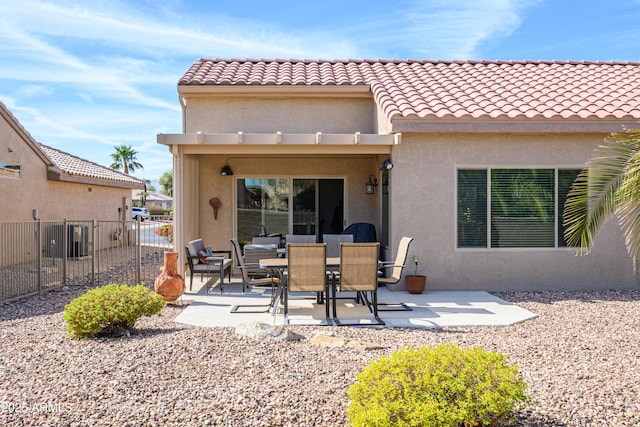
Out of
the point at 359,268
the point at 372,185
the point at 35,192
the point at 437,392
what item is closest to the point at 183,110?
the point at 372,185

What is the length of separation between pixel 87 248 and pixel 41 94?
22244 mm

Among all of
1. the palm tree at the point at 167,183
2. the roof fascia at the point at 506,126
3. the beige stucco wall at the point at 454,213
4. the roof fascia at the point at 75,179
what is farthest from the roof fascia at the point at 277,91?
the palm tree at the point at 167,183

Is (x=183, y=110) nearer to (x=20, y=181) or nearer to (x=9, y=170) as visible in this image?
(x=9, y=170)

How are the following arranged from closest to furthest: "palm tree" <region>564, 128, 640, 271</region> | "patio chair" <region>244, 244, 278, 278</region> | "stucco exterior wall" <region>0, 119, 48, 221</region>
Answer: "palm tree" <region>564, 128, 640, 271</region> → "patio chair" <region>244, 244, 278, 278</region> → "stucco exterior wall" <region>0, 119, 48, 221</region>

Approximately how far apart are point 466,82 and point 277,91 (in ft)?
15.7

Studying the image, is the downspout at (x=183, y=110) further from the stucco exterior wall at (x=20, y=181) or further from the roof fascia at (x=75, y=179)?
the roof fascia at (x=75, y=179)

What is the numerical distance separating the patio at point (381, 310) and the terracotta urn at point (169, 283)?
0.36 meters

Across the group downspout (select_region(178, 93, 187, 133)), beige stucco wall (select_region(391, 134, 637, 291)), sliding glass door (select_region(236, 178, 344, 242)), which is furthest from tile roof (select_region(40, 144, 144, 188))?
beige stucco wall (select_region(391, 134, 637, 291))

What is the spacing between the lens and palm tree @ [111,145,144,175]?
185 ft

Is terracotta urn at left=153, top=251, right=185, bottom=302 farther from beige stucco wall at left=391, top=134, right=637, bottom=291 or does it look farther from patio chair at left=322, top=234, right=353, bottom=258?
beige stucco wall at left=391, top=134, right=637, bottom=291

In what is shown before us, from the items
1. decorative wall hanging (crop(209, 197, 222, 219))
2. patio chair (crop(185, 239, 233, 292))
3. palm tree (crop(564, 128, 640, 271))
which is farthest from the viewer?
decorative wall hanging (crop(209, 197, 222, 219))

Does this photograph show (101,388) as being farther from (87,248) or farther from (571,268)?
(87,248)

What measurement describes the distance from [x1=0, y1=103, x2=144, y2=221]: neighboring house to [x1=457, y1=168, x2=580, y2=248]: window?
12.8m

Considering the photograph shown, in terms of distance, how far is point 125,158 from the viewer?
2227 inches
